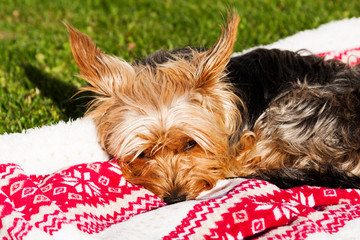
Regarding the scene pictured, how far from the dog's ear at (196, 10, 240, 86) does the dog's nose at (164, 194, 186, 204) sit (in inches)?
38.6

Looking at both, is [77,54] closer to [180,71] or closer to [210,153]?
[180,71]

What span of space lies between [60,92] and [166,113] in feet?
8.07

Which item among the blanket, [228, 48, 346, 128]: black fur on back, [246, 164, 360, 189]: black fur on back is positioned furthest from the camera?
[228, 48, 346, 128]: black fur on back

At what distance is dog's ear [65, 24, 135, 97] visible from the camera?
3.67 meters

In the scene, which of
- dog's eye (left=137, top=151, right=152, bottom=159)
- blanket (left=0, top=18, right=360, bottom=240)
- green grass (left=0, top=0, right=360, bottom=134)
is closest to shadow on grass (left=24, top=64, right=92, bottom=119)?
green grass (left=0, top=0, right=360, bottom=134)

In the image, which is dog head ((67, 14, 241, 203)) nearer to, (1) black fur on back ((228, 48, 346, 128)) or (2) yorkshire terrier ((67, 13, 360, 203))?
(2) yorkshire terrier ((67, 13, 360, 203))

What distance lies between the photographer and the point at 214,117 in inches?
155

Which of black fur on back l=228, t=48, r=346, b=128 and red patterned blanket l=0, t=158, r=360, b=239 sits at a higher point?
black fur on back l=228, t=48, r=346, b=128

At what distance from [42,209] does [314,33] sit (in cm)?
447

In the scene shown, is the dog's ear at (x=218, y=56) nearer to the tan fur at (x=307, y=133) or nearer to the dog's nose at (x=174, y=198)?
the tan fur at (x=307, y=133)

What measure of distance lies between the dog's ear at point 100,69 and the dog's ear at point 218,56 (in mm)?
619

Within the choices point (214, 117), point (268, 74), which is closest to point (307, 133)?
point (268, 74)

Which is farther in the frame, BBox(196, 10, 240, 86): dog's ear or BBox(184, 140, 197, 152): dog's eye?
BBox(184, 140, 197, 152): dog's eye

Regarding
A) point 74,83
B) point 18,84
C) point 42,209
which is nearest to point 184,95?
point 42,209
